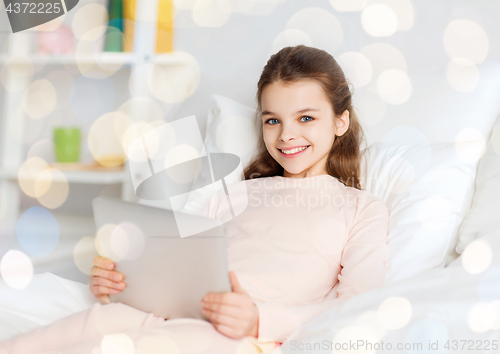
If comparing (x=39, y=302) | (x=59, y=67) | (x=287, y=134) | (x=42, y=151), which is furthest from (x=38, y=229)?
(x=287, y=134)

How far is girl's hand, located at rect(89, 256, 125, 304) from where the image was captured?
678 mm

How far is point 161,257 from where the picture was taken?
0.60 meters

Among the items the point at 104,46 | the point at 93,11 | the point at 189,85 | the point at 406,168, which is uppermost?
the point at 93,11

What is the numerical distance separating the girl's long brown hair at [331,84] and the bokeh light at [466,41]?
1.18 feet

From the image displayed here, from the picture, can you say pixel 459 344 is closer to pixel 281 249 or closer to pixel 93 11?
pixel 281 249

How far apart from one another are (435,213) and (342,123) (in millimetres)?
306

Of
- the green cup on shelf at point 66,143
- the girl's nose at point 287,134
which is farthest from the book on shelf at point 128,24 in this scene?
the girl's nose at point 287,134

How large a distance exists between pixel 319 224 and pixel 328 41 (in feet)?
2.17

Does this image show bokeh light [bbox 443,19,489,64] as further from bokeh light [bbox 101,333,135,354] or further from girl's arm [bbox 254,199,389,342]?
bokeh light [bbox 101,333,135,354]

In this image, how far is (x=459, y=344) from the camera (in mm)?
479

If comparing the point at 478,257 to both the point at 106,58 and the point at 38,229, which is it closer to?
the point at 106,58

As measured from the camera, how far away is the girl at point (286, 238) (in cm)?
61

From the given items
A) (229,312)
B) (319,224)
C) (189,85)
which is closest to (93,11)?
(189,85)

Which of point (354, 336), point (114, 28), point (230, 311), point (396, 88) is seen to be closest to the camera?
point (354, 336)
